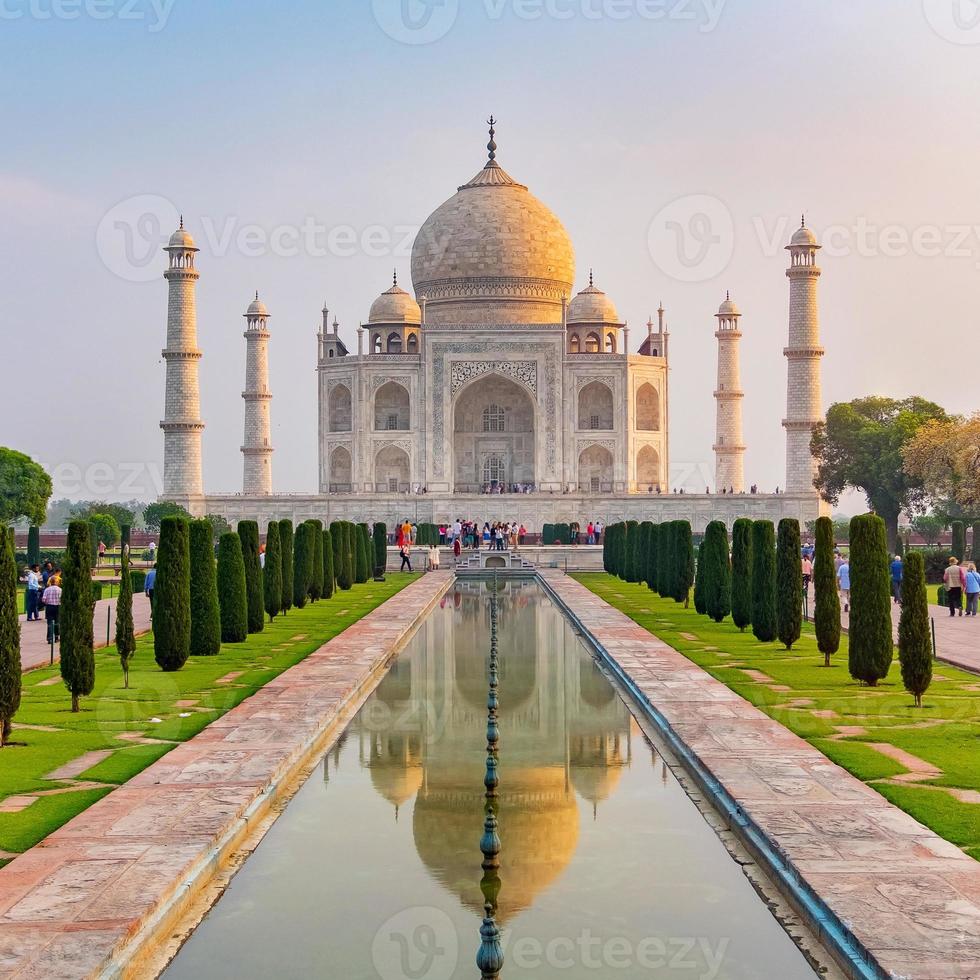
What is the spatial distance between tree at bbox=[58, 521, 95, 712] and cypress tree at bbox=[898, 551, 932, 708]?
16.8ft

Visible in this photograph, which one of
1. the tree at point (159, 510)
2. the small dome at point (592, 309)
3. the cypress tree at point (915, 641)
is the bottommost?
the cypress tree at point (915, 641)

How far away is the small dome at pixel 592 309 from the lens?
40719 mm

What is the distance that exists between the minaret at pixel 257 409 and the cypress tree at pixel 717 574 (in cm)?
2325

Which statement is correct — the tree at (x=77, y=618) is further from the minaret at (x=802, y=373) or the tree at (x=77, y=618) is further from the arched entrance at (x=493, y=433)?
the arched entrance at (x=493, y=433)

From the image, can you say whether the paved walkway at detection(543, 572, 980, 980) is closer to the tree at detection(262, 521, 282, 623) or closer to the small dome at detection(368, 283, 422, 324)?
the tree at detection(262, 521, 282, 623)

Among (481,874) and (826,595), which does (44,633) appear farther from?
(481,874)

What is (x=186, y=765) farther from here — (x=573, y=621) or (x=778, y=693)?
(x=573, y=621)

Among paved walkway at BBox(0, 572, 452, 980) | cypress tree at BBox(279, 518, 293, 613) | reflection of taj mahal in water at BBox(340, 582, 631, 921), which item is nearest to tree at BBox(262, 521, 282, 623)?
cypress tree at BBox(279, 518, 293, 613)

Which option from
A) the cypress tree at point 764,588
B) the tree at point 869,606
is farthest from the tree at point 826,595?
the cypress tree at point 764,588

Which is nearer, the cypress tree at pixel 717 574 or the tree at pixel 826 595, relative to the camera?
the tree at pixel 826 595

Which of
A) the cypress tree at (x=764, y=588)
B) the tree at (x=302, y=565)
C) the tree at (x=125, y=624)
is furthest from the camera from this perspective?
the tree at (x=302, y=565)

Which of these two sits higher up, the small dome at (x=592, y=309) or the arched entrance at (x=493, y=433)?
the small dome at (x=592, y=309)

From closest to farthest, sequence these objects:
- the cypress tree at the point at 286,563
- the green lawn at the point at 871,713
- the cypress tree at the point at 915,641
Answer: the green lawn at the point at 871,713
the cypress tree at the point at 915,641
the cypress tree at the point at 286,563

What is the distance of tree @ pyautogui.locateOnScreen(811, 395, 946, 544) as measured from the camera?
1244 inches
